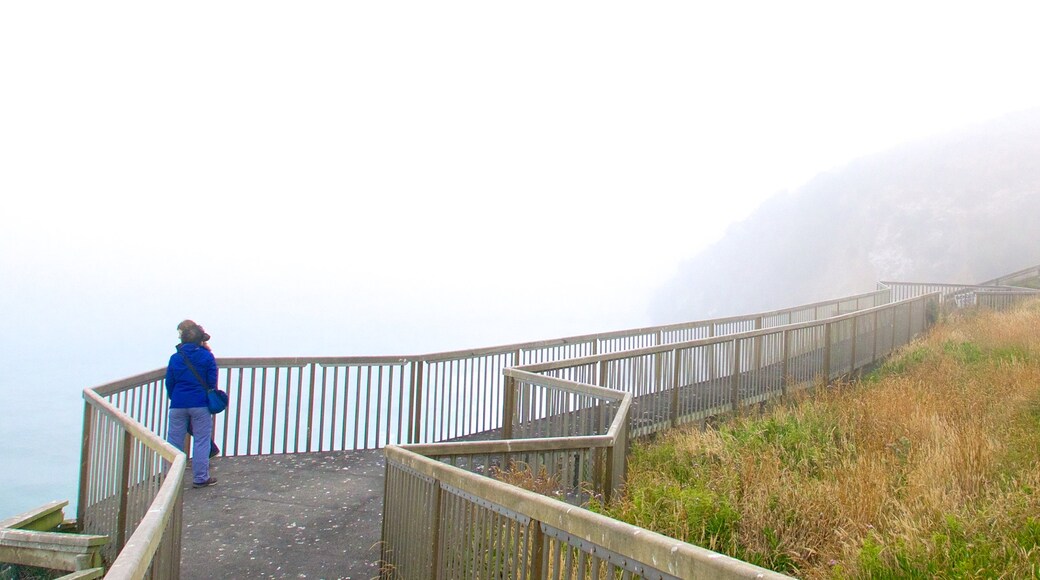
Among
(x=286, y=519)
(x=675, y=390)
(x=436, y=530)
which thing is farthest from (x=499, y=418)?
(x=436, y=530)

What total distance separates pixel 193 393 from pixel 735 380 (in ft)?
24.3

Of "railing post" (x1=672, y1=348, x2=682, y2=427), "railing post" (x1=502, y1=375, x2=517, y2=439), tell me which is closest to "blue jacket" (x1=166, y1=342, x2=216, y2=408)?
"railing post" (x1=502, y1=375, x2=517, y2=439)

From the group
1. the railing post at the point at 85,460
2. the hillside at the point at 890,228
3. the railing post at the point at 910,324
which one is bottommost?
the railing post at the point at 85,460

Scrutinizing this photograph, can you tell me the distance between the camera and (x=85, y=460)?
6.88 metres

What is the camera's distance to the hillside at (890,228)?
260 ft

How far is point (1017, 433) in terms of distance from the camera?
7371mm

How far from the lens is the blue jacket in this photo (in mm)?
7543

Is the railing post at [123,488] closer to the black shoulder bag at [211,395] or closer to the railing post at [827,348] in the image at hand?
the black shoulder bag at [211,395]

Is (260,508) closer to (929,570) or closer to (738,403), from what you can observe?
(929,570)

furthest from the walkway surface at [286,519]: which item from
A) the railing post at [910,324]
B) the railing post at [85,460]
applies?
the railing post at [910,324]

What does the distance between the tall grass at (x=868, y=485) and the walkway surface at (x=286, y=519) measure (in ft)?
7.51

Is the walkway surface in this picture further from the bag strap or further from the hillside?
the hillside

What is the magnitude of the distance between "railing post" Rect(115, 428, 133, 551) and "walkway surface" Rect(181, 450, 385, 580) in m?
0.49

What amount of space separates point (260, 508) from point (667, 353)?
5432 millimetres
